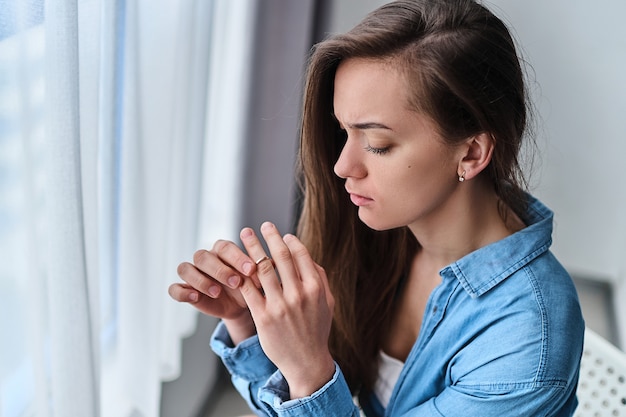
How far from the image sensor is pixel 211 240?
1.99 meters

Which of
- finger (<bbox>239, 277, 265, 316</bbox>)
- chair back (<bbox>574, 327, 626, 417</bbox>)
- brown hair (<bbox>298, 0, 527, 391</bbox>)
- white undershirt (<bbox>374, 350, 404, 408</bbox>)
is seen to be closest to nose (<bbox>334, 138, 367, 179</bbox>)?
brown hair (<bbox>298, 0, 527, 391</bbox>)

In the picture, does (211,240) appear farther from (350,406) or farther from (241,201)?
(350,406)

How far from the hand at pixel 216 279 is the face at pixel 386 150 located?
0.19 m

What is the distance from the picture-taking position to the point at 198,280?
1053mm

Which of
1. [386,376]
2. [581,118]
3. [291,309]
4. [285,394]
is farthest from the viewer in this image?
[581,118]

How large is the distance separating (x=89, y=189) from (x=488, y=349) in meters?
0.60

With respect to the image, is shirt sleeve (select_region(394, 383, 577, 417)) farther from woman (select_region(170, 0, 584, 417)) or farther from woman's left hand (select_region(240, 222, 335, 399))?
woman's left hand (select_region(240, 222, 335, 399))

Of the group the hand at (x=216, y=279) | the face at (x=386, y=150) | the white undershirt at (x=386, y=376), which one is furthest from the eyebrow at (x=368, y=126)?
the white undershirt at (x=386, y=376)

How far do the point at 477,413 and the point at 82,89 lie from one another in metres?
0.69

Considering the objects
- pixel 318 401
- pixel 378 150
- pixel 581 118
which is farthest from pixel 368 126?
pixel 581 118

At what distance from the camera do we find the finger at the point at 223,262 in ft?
3.33

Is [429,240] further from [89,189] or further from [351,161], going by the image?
[89,189]

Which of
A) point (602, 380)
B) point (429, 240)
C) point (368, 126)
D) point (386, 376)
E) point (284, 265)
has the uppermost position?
point (368, 126)

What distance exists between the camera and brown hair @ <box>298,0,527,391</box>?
0.99 meters
